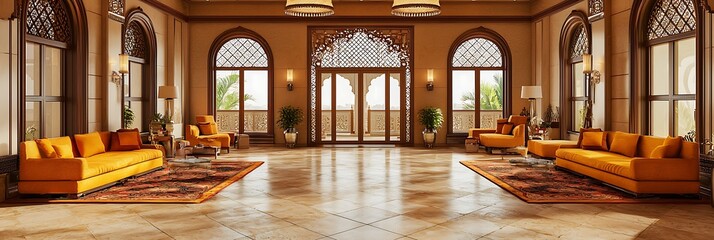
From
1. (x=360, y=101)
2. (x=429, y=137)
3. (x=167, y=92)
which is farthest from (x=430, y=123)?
(x=167, y=92)

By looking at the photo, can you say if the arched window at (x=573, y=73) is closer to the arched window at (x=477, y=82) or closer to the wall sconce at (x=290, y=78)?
the arched window at (x=477, y=82)

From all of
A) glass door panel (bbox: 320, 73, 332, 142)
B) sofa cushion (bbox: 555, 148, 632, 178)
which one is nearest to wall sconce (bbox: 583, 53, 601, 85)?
sofa cushion (bbox: 555, 148, 632, 178)

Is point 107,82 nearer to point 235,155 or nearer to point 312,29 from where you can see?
point 235,155

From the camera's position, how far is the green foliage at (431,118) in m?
12.9

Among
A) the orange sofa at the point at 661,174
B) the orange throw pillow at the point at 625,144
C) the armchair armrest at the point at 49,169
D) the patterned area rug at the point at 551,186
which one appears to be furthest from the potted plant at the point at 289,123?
the orange sofa at the point at 661,174

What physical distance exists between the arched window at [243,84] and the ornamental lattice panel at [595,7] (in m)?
7.25

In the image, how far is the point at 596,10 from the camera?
959cm

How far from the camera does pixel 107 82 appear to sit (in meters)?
8.81

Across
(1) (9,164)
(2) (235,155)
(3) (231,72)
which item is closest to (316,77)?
(3) (231,72)

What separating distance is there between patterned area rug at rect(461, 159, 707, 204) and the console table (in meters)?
0.49

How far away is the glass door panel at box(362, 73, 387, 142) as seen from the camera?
13.7 meters

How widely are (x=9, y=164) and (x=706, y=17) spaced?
8558mm

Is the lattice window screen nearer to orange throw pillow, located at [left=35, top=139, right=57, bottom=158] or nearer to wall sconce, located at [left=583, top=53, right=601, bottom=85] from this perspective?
wall sconce, located at [left=583, top=53, right=601, bottom=85]

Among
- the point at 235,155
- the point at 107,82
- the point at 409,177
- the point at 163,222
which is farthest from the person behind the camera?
the point at 235,155
